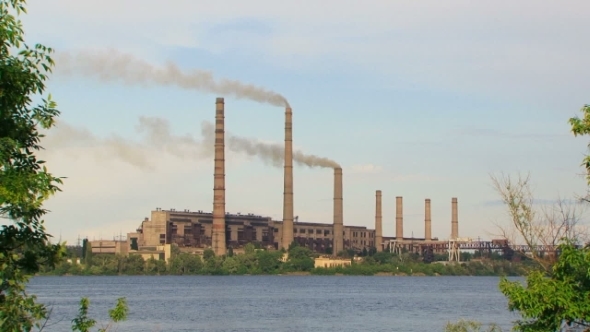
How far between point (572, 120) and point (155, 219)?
117 metres

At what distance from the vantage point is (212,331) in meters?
44.3

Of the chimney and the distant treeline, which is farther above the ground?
the chimney

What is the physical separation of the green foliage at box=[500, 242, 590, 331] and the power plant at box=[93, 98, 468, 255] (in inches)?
3895

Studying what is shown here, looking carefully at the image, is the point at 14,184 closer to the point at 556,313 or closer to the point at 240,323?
the point at 556,313

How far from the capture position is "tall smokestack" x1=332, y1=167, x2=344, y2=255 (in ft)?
404

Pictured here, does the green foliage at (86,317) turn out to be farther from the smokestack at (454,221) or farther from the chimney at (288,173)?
the smokestack at (454,221)

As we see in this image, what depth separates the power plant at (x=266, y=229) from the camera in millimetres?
115506

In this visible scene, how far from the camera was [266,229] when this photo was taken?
139 metres

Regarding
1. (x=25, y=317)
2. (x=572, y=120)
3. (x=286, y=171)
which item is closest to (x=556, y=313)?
(x=572, y=120)

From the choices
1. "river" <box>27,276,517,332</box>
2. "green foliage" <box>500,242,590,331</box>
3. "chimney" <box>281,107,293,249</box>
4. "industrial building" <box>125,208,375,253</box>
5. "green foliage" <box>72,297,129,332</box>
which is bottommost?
"river" <box>27,276,517,332</box>

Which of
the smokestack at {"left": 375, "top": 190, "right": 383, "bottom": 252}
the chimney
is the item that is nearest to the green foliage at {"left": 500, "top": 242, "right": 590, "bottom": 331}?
the chimney

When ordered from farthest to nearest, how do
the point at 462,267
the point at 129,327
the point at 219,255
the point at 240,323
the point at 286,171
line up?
the point at 462,267 → the point at 219,255 → the point at 286,171 → the point at 240,323 → the point at 129,327

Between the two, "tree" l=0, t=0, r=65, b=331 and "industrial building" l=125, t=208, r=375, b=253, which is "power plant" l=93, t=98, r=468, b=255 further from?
"tree" l=0, t=0, r=65, b=331

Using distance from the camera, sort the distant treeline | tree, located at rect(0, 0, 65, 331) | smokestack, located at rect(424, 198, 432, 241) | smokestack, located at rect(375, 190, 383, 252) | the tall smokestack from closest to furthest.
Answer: tree, located at rect(0, 0, 65, 331), the tall smokestack, the distant treeline, smokestack, located at rect(375, 190, 383, 252), smokestack, located at rect(424, 198, 432, 241)
